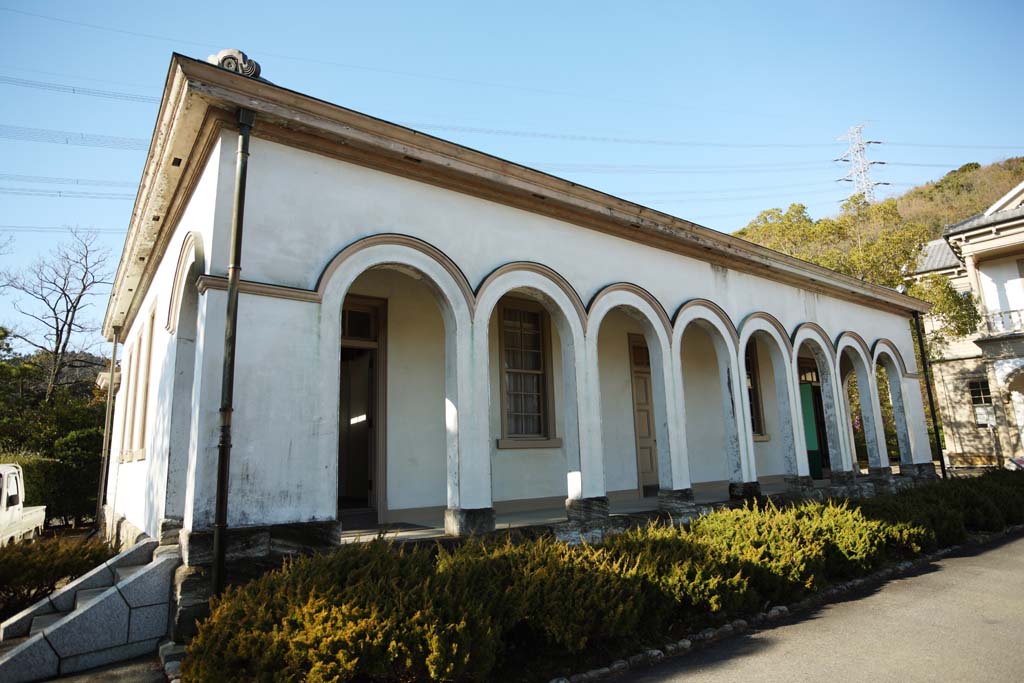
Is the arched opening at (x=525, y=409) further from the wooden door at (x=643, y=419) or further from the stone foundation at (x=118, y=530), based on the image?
the stone foundation at (x=118, y=530)

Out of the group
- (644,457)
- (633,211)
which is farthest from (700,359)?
(633,211)

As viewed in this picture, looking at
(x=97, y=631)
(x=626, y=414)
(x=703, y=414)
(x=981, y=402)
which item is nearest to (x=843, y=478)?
(x=703, y=414)

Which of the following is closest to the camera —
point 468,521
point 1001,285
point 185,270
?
point 468,521

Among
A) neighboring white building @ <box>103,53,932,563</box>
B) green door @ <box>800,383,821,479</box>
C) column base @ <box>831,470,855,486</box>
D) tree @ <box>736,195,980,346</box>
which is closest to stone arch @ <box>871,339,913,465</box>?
neighboring white building @ <box>103,53,932,563</box>

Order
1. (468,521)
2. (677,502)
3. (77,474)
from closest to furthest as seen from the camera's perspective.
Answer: (468,521) < (677,502) < (77,474)

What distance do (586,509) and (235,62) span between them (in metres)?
6.09

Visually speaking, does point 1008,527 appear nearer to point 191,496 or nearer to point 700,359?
point 700,359

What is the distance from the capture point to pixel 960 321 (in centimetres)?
1948

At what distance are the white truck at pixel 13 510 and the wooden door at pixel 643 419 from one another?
955 cm

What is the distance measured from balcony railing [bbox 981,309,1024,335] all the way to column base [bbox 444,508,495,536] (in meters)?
19.9

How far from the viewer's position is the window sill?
29.3 ft

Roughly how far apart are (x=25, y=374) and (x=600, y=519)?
2261 cm

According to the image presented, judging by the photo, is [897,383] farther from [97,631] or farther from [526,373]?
[97,631]

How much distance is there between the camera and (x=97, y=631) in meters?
4.89
